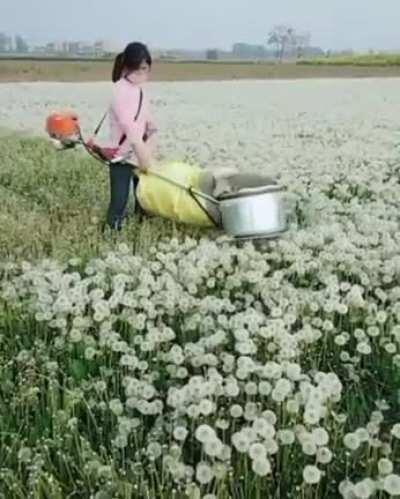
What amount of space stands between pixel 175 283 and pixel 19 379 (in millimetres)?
1525

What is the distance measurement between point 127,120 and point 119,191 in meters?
0.69

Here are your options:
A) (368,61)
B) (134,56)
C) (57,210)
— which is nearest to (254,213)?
(134,56)

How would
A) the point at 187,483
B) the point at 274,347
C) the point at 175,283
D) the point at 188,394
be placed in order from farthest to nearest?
the point at 175,283
the point at 274,347
the point at 188,394
the point at 187,483

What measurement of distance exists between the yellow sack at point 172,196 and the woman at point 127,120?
0.54 ft

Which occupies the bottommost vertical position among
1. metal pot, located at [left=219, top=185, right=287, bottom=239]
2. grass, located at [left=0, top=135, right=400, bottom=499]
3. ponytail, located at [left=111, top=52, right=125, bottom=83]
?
grass, located at [left=0, top=135, right=400, bottom=499]

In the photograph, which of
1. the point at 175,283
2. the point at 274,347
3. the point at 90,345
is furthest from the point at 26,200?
the point at 274,347

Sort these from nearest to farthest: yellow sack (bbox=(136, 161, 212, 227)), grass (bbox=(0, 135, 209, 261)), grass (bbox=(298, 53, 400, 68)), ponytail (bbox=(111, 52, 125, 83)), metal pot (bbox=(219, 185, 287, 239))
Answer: metal pot (bbox=(219, 185, 287, 239)) < grass (bbox=(0, 135, 209, 261)) < yellow sack (bbox=(136, 161, 212, 227)) < ponytail (bbox=(111, 52, 125, 83)) < grass (bbox=(298, 53, 400, 68))

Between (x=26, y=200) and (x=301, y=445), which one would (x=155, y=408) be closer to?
(x=301, y=445)

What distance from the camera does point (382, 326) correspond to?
5.26m

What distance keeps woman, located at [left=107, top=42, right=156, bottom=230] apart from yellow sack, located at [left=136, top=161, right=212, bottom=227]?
165mm

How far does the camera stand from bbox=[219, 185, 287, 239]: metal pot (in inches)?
281

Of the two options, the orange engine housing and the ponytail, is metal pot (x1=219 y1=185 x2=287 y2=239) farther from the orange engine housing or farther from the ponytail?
the orange engine housing

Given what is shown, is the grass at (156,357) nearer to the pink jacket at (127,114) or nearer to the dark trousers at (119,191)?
the dark trousers at (119,191)

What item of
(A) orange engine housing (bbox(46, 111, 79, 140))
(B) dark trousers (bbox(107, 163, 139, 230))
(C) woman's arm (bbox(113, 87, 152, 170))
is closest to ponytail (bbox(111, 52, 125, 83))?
(C) woman's arm (bbox(113, 87, 152, 170))
